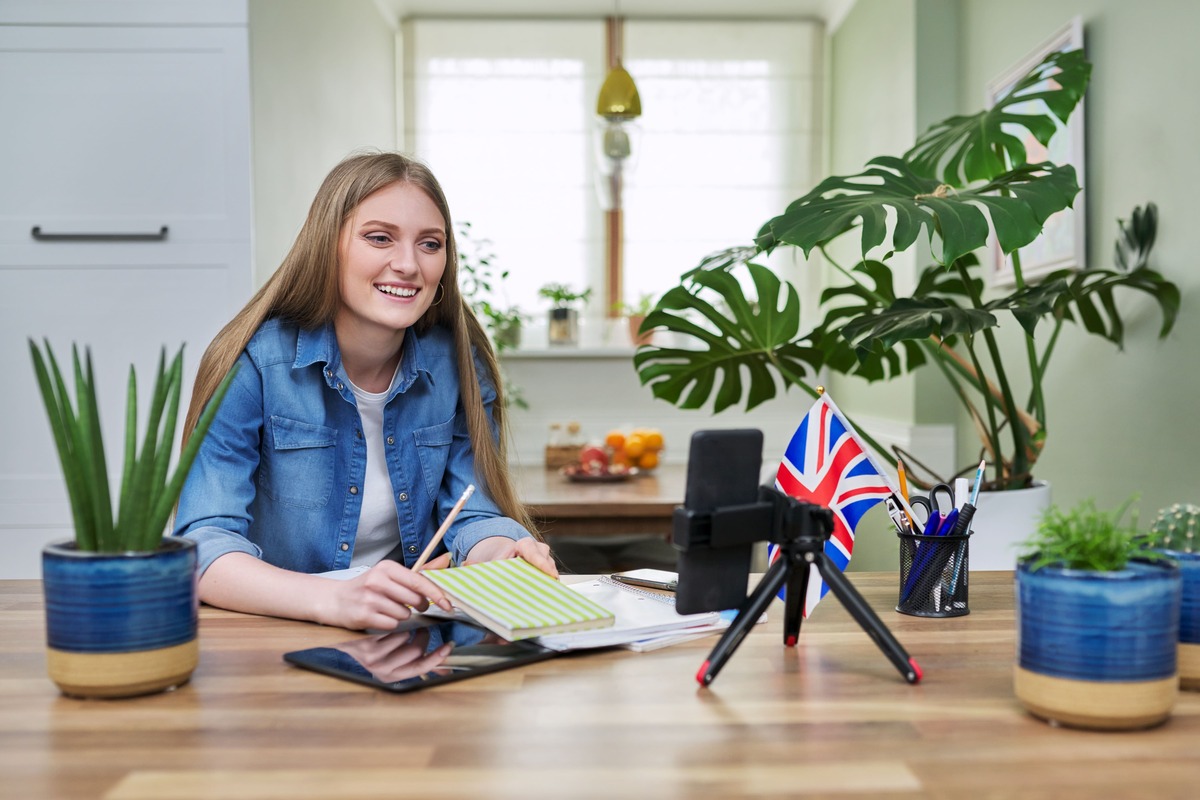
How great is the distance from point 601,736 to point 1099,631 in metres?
0.38

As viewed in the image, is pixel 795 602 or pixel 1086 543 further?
pixel 795 602

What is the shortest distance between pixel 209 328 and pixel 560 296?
6.13ft

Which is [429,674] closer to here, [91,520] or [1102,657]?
[91,520]

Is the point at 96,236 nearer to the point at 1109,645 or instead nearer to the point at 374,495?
the point at 374,495

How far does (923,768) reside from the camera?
74cm

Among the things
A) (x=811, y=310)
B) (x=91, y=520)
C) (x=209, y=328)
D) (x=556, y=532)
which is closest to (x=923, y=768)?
(x=91, y=520)

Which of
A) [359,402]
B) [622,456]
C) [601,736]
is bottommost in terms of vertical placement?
[622,456]

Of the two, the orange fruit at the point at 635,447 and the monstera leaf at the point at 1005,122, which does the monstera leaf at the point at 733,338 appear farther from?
the orange fruit at the point at 635,447

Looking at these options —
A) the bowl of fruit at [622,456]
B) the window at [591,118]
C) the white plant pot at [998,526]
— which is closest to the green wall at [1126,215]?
the white plant pot at [998,526]

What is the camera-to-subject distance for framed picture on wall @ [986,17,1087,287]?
260 centimetres

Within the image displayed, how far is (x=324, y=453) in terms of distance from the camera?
160 cm

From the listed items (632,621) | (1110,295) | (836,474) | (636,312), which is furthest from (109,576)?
(636,312)

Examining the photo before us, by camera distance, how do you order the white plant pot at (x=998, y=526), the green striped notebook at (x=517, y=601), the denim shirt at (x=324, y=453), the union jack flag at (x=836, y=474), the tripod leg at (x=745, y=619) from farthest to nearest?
1. the white plant pot at (x=998, y=526)
2. the denim shirt at (x=324, y=453)
3. the union jack flag at (x=836, y=474)
4. the green striped notebook at (x=517, y=601)
5. the tripod leg at (x=745, y=619)

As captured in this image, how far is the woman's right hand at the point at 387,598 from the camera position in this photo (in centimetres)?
110
